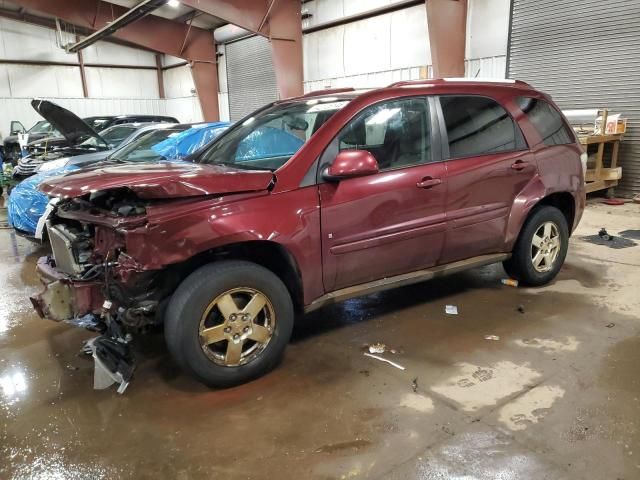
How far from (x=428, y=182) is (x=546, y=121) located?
1453mm

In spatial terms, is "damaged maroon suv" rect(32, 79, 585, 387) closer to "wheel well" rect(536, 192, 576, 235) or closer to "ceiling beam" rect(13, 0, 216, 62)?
"wheel well" rect(536, 192, 576, 235)

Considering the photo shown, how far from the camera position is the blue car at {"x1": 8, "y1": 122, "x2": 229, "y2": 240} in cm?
545

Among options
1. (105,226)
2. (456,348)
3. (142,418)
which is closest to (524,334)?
(456,348)

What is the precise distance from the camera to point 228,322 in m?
2.68

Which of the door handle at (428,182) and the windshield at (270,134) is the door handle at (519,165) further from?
the windshield at (270,134)

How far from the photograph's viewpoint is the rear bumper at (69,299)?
265 cm

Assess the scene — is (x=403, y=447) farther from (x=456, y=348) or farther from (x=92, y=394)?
(x=92, y=394)

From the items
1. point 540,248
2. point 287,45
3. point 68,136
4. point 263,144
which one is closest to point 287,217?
point 263,144

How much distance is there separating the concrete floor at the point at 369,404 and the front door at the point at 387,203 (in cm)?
56

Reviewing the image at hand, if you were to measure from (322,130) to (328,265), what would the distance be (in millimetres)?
815

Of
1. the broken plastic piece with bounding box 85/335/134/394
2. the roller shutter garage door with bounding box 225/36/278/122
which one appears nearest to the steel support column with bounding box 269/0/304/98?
the roller shutter garage door with bounding box 225/36/278/122

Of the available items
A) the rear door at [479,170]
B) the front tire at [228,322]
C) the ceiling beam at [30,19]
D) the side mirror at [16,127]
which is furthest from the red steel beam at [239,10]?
the front tire at [228,322]

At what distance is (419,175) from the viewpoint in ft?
10.6

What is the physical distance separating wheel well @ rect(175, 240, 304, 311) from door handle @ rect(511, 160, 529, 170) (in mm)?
1918
